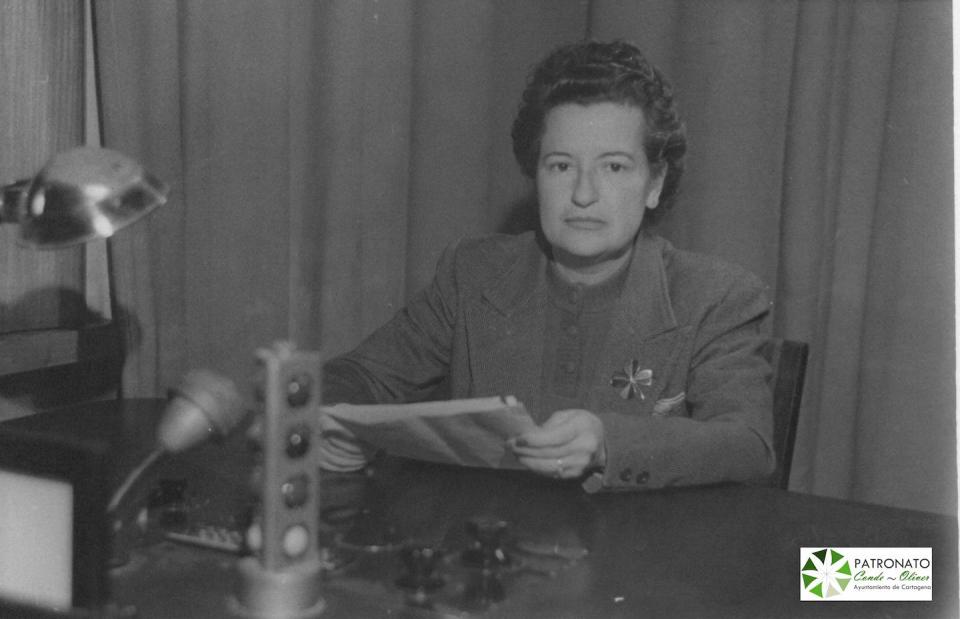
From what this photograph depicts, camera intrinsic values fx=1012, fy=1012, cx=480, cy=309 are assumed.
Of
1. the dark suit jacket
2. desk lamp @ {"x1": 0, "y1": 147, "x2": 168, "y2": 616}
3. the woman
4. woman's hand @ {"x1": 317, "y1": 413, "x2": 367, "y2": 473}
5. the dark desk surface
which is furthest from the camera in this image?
the woman

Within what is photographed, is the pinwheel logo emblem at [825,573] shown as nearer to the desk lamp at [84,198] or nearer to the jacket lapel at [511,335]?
the desk lamp at [84,198]

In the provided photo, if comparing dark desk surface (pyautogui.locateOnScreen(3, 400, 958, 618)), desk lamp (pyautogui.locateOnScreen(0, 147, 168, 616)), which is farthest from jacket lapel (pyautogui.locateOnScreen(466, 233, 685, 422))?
desk lamp (pyautogui.locateOnScreen(0, 147, 168, 616))

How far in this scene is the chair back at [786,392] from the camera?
4.61ft

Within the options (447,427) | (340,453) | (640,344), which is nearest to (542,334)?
(640,344)

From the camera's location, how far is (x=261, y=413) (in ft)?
2.35

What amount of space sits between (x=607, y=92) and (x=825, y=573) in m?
0.87

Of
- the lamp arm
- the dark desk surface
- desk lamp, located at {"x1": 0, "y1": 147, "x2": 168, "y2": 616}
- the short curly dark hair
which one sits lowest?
the dark desk surface

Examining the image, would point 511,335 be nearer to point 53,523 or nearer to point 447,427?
point 447,427

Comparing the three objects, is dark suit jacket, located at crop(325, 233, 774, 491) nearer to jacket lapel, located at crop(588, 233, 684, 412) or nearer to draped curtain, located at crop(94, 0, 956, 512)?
jacket lapel, located at crop(588, 233, 684, 412)

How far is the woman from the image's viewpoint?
4.89ft

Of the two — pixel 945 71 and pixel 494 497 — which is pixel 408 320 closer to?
pixel 494 497

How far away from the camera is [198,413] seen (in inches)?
28.6

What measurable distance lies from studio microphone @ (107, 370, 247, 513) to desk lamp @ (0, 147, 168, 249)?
18 cm

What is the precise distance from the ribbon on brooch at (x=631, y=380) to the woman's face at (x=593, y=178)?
7.1 inches
